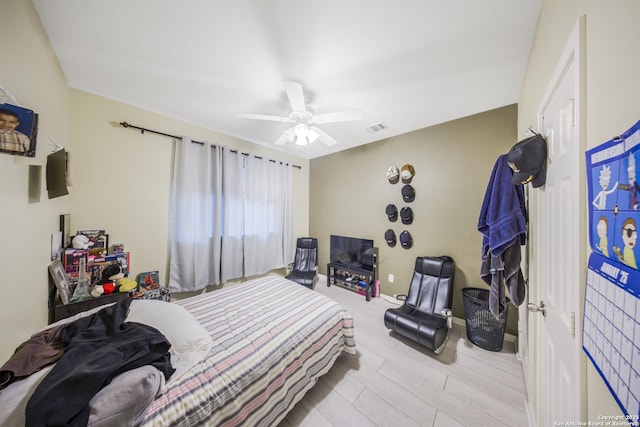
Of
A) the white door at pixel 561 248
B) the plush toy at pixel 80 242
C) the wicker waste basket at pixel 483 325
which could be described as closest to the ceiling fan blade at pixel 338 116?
the white door at pixel 561 248

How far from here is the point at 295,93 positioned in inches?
66.7

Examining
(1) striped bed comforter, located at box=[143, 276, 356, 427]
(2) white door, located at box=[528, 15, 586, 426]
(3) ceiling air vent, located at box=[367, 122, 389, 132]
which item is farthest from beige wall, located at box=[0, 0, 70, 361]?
(3) ceiling air vent, located at box=[367, 122, 389, 132]

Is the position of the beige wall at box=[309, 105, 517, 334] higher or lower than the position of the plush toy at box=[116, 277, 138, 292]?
higher

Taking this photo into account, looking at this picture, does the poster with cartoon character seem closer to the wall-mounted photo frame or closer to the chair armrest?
the chair armrest

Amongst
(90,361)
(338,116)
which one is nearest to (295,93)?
(338,116)

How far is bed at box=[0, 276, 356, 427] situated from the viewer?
88 cm

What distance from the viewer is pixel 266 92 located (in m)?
2.01

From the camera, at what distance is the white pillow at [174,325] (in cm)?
122

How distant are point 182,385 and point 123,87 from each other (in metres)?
2.67

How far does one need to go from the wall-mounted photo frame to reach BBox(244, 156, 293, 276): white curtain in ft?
5.89

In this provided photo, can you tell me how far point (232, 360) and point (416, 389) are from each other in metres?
1.49

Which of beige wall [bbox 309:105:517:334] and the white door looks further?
beige wall [bbox 309:105:517:334]

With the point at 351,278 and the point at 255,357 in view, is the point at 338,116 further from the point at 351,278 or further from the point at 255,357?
the point at 351,278

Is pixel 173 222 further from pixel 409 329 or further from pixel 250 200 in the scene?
pixel 409 329
